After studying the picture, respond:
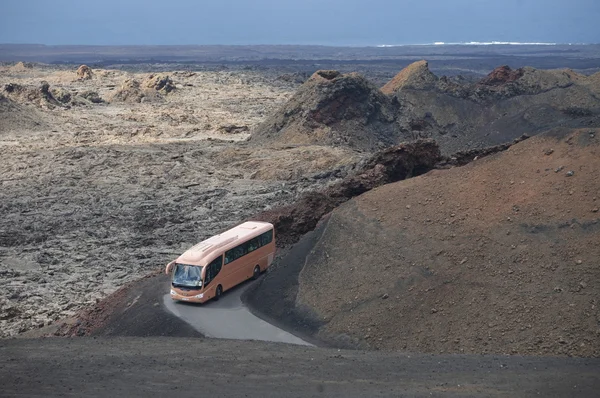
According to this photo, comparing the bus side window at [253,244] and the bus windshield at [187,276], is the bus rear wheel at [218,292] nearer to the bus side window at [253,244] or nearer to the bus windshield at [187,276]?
the bus windshield at [187,276]

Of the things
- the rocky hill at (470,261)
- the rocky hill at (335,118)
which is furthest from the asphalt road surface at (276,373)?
the rocky hill at (335,118)

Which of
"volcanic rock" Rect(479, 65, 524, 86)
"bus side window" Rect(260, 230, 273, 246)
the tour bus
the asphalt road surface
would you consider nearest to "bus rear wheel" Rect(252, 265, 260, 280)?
the tour bus

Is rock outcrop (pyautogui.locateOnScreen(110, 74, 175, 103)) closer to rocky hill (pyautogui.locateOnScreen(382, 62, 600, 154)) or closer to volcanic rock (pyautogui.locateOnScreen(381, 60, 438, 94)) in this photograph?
rocky hill (pyautogui.locateOnScreen(382, 62, 600, 154))

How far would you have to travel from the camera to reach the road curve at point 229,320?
65.2 feet

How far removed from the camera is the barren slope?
17.9 meters

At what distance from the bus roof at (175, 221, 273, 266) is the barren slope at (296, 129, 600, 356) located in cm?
223

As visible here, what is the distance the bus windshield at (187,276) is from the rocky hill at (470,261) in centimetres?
174

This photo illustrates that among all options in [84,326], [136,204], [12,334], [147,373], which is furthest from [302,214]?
[136,204]

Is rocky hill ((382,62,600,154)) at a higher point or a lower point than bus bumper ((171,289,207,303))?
higher

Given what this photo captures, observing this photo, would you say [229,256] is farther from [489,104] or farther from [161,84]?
[161,84]

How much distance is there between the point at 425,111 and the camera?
186 ft

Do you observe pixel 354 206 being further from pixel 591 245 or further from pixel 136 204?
pixel 136 204

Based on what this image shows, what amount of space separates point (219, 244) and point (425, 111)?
3575cm

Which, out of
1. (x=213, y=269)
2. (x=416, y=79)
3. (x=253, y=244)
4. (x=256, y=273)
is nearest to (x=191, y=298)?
(x=213, y=269)
